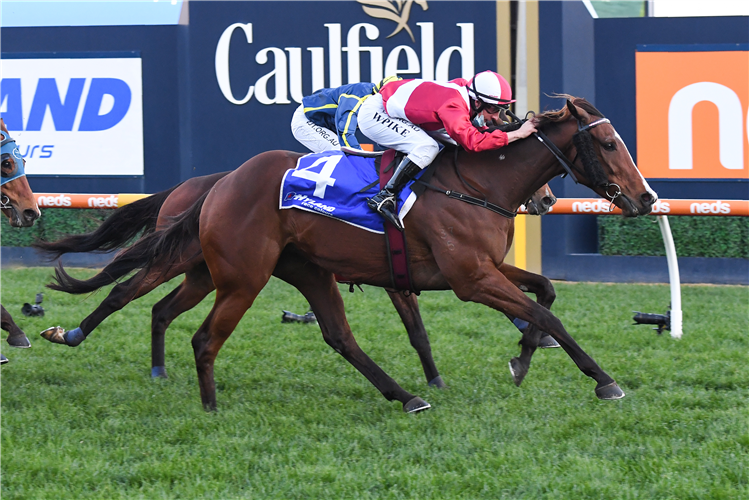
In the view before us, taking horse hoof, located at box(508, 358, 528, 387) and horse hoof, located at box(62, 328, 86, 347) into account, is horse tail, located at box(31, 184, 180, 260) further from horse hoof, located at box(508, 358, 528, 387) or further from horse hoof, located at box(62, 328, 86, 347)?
horse hoof, located at box(508, 358, 528, 387)

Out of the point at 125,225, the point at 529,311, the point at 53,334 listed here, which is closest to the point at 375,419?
the point at 529,311

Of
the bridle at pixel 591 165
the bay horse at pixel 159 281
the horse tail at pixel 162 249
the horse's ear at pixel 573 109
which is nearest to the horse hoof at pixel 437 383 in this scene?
the bay horse at pixel 159 281

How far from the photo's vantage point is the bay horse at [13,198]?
15.2 feet

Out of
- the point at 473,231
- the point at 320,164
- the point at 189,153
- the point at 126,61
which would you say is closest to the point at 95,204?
the point at 189,153

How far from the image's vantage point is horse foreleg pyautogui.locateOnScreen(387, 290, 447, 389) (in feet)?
15.3

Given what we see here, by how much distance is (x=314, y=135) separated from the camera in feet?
17.9

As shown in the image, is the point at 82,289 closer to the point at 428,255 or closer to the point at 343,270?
the point at 343,270

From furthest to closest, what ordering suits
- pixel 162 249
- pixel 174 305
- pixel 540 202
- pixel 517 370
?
1. pixel 174 305
2. pixel 540 202
3. pixel 162 249
4. pixel 517 370

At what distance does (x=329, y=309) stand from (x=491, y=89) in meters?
1.44

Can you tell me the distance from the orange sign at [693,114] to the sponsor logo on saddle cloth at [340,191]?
5921mm

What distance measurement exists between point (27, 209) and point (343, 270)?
1.98 m

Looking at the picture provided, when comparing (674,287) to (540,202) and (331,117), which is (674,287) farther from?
(331,117)

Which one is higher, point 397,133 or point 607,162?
point 397,133

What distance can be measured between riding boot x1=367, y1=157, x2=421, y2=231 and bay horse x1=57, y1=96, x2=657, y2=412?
12cm
